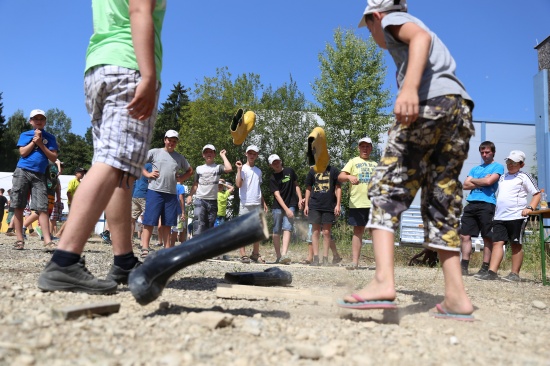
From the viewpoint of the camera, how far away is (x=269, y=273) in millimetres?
3617

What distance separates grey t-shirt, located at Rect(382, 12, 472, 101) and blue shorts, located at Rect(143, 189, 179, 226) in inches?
208

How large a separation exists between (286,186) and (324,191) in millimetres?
1064

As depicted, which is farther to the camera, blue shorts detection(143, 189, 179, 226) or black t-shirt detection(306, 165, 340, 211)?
black t-shirt detection(306, 165, 340, 211)

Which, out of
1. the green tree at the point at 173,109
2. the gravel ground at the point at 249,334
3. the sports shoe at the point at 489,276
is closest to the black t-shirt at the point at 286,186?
the sports shoe at the point at 489,276

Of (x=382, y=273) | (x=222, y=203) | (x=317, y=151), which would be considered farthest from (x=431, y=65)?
(x=222, y=203)

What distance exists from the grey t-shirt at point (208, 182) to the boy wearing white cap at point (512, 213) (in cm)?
450

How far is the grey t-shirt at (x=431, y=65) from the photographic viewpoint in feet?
8.51

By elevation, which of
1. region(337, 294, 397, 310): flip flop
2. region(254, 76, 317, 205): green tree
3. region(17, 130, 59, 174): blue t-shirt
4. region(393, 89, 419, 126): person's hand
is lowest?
region(337, 294, 397, 310): flip flop

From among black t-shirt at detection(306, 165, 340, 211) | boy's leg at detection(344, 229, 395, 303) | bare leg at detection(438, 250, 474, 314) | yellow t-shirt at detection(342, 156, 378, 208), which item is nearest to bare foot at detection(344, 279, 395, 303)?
boy's leg at detection(344, 229, 395, 303)

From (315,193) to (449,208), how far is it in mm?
5586

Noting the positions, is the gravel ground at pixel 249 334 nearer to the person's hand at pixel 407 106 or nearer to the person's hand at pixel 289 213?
the person's hand at pixel 407 106

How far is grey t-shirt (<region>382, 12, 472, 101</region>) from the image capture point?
102 inches

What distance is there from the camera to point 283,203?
8.79m

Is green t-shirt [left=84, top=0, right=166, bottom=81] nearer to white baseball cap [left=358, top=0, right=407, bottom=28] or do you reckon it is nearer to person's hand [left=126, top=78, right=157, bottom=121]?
person's hand [left=126, top=78, right=157, bottom=121]
